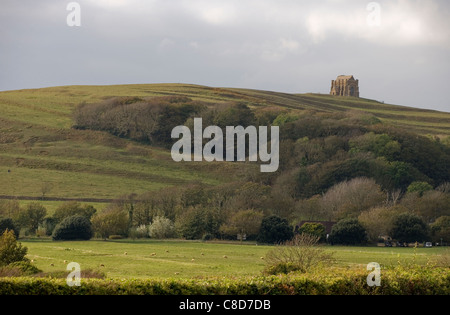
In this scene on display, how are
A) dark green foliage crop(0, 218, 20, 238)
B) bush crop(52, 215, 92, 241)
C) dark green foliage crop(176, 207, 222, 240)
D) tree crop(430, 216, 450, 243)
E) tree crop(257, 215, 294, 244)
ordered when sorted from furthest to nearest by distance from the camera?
dark green foliage crop(176, 207, 222, 240) → tree crop(430, 216, 450, 243) → tree crop(257, 215, 294, 244) → bush crop(52, 215, 92, 241) → dark green foliage crop(0, 218, 20, 238)

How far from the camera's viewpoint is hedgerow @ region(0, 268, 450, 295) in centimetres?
2567

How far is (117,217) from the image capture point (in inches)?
3063

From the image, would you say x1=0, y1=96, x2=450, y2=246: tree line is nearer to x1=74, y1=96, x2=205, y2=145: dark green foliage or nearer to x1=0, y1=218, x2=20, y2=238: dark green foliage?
x1=74, y1=96, x2=205, y2=145: dark green foliage

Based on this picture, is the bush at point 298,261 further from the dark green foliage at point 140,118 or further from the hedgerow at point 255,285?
the dark green foliage at point 140,118

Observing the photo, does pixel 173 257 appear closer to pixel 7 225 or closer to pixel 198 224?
pixel 198 224

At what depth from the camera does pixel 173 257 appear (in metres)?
57.2

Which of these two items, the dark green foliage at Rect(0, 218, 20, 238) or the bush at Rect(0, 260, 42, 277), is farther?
the dark green foliage at Rect(0, 218, 20, 238)

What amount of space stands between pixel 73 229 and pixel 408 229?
35619 millimetres

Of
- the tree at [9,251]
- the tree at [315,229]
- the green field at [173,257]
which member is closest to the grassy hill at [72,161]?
the green field at [173,257]

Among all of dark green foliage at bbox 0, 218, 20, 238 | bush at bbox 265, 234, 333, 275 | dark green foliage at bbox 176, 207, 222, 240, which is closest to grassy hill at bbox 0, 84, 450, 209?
dark green foliage at bbox 0, 218, 20, 238

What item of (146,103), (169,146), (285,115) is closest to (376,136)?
(285,115)

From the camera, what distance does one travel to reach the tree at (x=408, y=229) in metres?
75.8

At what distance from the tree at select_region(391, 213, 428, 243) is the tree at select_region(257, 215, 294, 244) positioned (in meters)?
11.4

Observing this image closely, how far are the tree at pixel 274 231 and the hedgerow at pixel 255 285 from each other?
43341 millimetres
